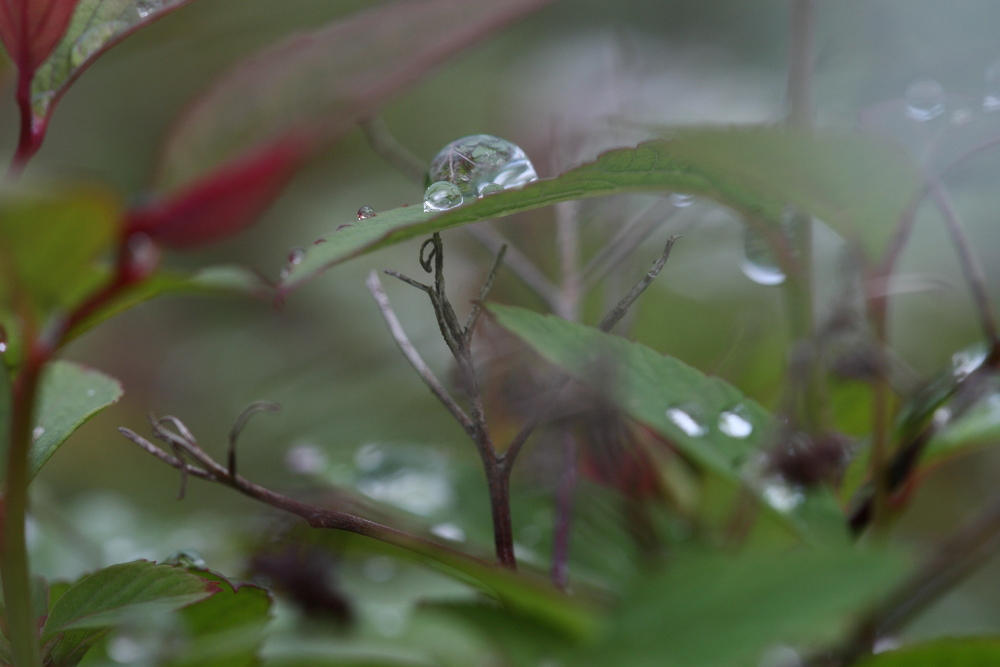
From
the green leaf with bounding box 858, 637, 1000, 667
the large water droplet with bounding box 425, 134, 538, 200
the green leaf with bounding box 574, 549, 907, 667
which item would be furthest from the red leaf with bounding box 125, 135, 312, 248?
the green leaf with bounding box 858, 637, 1000, 667

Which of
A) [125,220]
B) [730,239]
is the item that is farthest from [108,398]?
[730,239]

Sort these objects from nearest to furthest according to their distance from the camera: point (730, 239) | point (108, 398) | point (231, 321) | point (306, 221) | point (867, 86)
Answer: point (108, 398) → point (867, 86) → point (730, 239) → point (231, 321) → point (306, 221)

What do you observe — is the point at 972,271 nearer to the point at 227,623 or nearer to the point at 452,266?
the point at 227,623

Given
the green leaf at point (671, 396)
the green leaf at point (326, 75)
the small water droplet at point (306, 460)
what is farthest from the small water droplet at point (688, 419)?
the small water droplet at point (306, 460)

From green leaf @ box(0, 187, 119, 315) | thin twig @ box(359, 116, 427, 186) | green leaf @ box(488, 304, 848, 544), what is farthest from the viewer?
thin twig @ box(359, 116, 427, 186)

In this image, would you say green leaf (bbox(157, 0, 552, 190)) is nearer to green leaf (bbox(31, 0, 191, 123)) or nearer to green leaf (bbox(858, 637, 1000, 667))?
green leaf (bbox(31, 0, 191, 123))

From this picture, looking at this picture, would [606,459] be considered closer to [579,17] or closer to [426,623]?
[426,623]

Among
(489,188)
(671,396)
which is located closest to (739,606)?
(671,396)

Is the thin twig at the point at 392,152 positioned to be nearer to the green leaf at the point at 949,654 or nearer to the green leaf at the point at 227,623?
the green leaf at the point at 227,623
